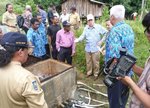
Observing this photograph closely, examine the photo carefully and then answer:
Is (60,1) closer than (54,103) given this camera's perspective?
No

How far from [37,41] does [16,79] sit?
14.3 ft

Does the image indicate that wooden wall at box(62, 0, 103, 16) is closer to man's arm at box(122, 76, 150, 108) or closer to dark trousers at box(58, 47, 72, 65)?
dark trousers at box(58, 47, 72, 65)

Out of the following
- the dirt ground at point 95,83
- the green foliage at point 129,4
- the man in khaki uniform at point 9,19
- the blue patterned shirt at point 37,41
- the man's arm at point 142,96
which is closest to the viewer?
the man's arm at point 142,96

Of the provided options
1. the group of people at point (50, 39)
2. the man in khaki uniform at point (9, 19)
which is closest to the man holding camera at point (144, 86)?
the group of people at point (50, 39)

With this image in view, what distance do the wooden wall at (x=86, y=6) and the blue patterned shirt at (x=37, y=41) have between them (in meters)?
23.0

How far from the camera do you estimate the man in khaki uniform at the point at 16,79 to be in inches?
87.3

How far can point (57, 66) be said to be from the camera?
5.79 metres

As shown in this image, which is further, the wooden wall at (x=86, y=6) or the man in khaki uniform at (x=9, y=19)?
the wooden wall at (x=86, y=6)

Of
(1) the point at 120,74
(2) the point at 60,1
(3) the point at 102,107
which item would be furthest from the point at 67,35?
(2) the point at 60,1

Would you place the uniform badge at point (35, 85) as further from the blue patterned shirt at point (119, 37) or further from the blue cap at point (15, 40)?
the blue patterned shirt at point (119, 37)

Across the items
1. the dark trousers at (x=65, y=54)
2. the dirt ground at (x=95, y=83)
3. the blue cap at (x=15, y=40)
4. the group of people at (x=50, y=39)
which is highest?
the blue cap at (x=15, y=40)

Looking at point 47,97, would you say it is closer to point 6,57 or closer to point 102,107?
point 102,107

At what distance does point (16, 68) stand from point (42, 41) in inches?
174

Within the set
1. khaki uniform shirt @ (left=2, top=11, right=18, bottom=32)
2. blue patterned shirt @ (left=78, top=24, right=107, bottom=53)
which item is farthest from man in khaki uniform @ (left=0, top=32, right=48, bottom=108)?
khaki uniform shirt @ (left=2, top=11, right=18, bottom=32)
